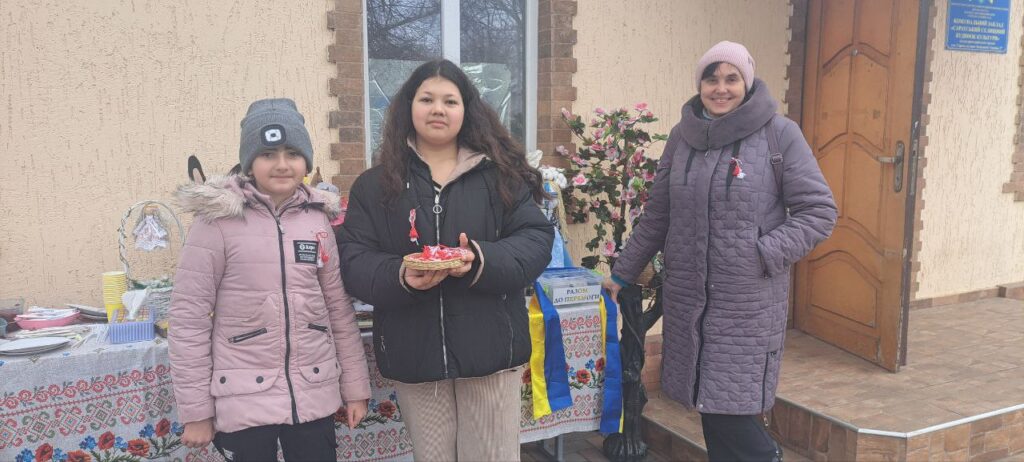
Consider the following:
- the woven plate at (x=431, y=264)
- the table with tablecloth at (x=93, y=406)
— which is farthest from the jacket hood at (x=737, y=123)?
the table with tablecloth at (x=93, y=406)

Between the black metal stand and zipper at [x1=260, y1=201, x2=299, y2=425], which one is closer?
zipper at [x1=260, y1=201, x2=299, y2=425]

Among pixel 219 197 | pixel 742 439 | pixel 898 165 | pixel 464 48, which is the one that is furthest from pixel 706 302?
pixel 464 48

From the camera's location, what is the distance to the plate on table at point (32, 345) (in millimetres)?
2275

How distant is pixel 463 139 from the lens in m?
2.23

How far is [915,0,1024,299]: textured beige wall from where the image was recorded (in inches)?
212

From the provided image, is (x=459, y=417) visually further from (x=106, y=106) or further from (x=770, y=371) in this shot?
(x=106, y=106)

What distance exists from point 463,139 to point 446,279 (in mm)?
464

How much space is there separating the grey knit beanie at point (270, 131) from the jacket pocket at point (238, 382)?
613 mm

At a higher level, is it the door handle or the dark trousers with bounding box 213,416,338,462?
the door handle

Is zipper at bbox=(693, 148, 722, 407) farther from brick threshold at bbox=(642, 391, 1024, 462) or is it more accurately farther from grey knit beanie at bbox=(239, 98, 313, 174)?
grey knit beanie at bbox=(239, 98, 313, 174)

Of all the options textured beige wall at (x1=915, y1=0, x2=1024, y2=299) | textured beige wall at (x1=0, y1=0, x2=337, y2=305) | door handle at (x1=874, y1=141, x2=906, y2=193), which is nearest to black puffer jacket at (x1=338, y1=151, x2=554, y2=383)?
textured beige wall at (x1=0, y1=0, x2=337, y2=305)

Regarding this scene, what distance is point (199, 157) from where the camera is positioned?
10.8 feet

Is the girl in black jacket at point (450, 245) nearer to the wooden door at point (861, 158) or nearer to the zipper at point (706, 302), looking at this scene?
the zipper at point (706, 302)

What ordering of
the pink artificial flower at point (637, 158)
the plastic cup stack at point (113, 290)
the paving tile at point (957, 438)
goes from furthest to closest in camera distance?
the pink artificial flower at point (637, 158) → the paving tile at point (957, 438) → the plastic cup stack at point (113, 290)
